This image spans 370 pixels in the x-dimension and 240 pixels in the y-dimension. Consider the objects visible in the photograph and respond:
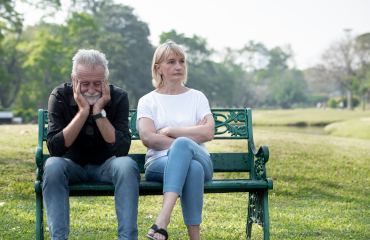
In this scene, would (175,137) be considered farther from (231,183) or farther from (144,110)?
(231,183)

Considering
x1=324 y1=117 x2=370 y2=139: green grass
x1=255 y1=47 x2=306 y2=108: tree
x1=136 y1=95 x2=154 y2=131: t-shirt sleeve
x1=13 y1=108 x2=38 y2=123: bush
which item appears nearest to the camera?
x1=136 y1=95 x2=154 y2=131: t-shirt sleeve

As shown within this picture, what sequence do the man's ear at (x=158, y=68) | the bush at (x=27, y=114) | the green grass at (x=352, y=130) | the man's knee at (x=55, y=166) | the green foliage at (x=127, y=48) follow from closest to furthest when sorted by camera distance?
the man's knee at (x=55, y=166) → the man's ear at (x=158, y=68) → the green grass at (x=352, y=130) → the bush at (x=27, y=114) → the green foliage at (x=127, y=48)

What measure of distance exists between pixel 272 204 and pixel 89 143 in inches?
126

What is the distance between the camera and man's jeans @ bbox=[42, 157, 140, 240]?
265 cm

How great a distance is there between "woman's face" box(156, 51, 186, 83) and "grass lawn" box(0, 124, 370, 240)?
1.43 meters

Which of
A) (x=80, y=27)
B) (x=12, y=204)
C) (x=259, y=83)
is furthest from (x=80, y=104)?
(x=259, y=83)

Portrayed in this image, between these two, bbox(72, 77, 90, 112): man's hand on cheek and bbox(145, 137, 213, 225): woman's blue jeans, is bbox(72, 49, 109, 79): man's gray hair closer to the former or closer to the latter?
bbox(72, 77, 90, 112): man's hand on cheek

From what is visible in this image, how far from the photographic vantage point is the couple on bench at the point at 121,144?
108 inches

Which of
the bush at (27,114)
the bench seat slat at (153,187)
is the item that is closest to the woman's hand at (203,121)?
the bench seat slat at (153,187)

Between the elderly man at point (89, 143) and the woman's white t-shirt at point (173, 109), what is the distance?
311mm

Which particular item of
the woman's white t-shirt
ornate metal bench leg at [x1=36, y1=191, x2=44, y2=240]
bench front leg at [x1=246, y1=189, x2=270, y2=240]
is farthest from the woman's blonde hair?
ornate metal bench leg at [x1=36, y1=191, x2=44, y2=240]

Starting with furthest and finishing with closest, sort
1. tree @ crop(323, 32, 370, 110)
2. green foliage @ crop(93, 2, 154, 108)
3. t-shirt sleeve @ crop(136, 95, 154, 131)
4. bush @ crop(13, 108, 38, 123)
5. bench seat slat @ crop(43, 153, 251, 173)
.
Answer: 1. tree @ crop(323, 32, 370, 110)
2. green foliage @ crop(93, 2, 154, 108)
3. bush @ crop(13, 108, 38, 123)
4. bench seat slat @ crop(43, 153, 251, 173)
5. t-shirt sleeve @ crop(136, 95, 154, 131)

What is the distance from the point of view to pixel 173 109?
3525mm

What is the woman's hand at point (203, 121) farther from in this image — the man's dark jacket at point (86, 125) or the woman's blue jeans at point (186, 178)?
the man's dark jacket at point (86, 125)
